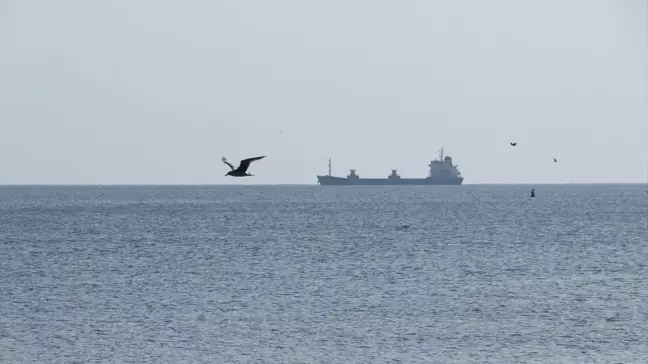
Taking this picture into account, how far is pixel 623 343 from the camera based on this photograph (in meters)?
39.8

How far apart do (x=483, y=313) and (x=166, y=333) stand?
13830 millimetres

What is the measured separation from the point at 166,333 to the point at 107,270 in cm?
2838

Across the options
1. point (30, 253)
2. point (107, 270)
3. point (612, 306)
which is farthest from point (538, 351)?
point (30, 253)

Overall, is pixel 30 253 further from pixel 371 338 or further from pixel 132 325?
pixel 371 338

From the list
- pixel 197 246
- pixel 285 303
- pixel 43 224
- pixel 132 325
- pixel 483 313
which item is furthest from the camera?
pixel 43 224

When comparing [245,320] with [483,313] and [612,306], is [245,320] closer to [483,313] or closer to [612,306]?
[483,313]

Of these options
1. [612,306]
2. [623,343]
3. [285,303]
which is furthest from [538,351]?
[285,303]

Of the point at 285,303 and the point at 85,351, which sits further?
the point at 285,303

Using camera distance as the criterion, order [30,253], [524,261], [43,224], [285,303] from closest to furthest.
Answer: [285,303]
[524,261]
[30,253]
[43,224]

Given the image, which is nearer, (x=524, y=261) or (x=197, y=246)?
(x=524, y=261)

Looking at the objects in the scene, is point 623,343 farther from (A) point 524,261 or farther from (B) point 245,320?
(A) point 524,261

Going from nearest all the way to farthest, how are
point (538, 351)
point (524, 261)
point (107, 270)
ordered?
point (538, 351)
point (107, 270)
point (524, 261)

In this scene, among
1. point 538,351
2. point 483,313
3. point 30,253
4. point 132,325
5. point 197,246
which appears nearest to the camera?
point 538,351

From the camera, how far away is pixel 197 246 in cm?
9362
